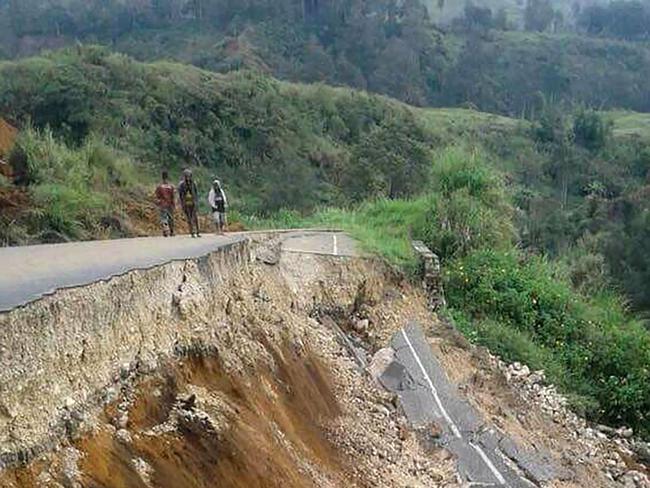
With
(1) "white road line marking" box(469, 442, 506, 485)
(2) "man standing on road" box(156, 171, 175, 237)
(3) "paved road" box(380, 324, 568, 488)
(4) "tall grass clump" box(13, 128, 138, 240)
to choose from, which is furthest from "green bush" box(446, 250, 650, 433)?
(4) "tall grass clump" box(13, 128, 138, 240)

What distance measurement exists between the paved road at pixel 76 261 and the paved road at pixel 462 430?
3045 mm

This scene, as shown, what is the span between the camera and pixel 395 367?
1200cm

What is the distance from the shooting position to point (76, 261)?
9.36 metres

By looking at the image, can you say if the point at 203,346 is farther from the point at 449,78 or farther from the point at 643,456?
the point at 449,78

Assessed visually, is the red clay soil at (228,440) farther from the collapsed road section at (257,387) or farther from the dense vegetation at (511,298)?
the dense vegetation at (511,298)

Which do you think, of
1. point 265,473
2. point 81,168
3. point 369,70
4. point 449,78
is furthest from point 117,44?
point 265,473

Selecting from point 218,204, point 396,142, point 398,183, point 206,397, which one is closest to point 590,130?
point 396,142

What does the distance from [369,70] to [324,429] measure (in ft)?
197

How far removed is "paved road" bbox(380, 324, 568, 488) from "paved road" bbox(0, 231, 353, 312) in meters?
3.04

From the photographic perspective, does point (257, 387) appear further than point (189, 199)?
No

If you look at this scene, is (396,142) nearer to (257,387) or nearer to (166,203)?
(166,203)

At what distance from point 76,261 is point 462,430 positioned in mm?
5367

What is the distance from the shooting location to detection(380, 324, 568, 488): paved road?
412 inches

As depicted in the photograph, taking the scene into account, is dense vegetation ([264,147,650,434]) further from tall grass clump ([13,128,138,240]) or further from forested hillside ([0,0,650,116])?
forested hillside ([0,0,650,116])
